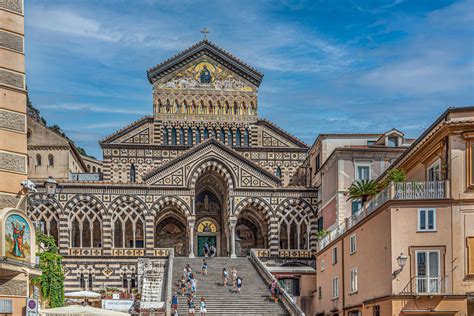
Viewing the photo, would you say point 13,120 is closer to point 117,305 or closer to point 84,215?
point 117,305

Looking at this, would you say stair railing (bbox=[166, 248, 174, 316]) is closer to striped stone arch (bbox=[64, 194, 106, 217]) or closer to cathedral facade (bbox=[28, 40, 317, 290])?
cathedral facade (bbox=[28, 40, 317, 290])

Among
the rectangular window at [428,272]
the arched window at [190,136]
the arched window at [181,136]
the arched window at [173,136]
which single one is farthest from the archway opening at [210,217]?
the rectangular window at [428,272]

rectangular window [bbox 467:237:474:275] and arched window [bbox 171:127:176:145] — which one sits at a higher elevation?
arched window [bbox 171:127:176:145]

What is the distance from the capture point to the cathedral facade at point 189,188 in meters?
61.2

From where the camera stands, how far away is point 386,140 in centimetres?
5609

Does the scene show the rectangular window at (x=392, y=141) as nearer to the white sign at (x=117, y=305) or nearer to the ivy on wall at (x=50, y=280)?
the white sign at (x=117, y=305)

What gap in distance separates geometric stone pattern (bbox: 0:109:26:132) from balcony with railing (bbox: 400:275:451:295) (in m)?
16.0

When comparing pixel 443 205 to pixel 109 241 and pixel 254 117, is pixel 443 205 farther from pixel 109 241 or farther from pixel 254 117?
pixel 254 117

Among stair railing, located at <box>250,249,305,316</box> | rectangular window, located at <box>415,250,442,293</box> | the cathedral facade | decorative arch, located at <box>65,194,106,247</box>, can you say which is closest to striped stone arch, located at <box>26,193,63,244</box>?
the cathedral facade

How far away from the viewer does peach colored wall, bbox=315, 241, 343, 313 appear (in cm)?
4522

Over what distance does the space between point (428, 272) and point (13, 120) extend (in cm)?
1688

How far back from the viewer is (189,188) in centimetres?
6272

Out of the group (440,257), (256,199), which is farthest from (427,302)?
(256,199)

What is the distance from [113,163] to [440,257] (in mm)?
38765
